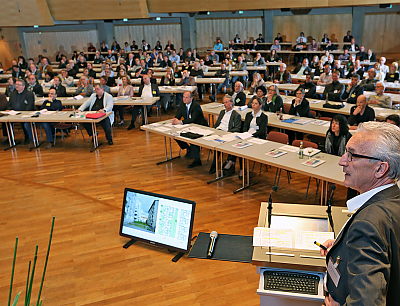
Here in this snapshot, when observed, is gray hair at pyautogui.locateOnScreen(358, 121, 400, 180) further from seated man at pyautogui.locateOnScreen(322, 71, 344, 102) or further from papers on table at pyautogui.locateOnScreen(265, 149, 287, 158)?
seated man at pyautogui.locateOnScreen(322, 71, 344, 102)

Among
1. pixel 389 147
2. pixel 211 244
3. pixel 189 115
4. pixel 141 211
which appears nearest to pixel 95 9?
pixel 189 115

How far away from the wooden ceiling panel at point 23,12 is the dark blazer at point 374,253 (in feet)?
58.7

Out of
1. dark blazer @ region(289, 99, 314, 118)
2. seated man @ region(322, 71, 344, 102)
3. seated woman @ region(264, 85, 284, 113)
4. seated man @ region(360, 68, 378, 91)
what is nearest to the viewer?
dark blazer @ region(289, 99, 314, 118)

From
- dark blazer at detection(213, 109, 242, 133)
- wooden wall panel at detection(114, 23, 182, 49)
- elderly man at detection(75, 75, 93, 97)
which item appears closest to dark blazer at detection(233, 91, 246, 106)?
dark blazer at detection(213, 109, 242, 133)

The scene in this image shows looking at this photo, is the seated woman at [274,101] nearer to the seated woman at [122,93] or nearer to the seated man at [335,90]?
the seated man at [335,90]

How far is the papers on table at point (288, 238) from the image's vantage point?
8.84ft

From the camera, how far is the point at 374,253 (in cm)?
148

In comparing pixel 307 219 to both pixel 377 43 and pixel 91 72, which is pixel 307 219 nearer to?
pixel 91 72

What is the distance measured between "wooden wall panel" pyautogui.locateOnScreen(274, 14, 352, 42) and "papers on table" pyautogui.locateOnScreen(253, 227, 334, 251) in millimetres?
22888

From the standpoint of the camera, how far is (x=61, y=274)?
3.96 m

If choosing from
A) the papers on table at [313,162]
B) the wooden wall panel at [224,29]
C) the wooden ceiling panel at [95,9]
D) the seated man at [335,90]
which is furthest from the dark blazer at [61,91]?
the wooden wall panel at [224,29]

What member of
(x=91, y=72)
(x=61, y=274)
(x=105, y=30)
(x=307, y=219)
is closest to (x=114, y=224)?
(x=61, y=274)

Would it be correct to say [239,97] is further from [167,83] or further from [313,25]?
[313,25]

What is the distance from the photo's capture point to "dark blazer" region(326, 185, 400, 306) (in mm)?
1437
